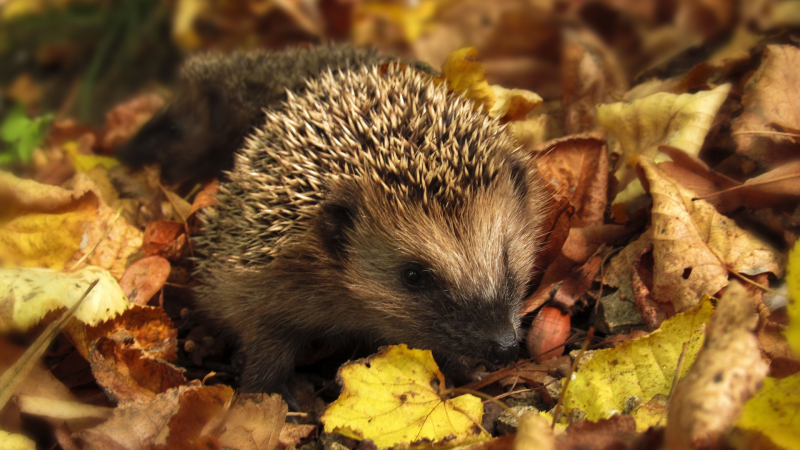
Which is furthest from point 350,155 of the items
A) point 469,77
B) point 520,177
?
point 469,77

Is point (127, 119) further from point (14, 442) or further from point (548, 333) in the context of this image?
point (548, 333)

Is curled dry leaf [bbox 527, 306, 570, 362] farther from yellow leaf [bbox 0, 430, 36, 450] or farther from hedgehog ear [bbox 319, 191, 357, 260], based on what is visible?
yellow leaf [bbox 0, 430, 36, 450]

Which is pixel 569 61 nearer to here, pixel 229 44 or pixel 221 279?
pixel 221 279

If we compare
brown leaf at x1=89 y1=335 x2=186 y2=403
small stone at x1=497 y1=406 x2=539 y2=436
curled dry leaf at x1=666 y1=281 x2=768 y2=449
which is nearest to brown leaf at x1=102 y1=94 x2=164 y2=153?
brown leaf at x1=89 y1=335 x2=186 y2=403

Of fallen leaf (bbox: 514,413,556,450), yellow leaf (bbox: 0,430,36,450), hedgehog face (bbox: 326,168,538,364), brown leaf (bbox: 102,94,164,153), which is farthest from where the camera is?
brown leaf (bbox: 102,94,164,153)

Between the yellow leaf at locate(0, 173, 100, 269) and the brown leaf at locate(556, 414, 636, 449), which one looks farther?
the yellow leaf at locate(0, 173, 100, 269)
